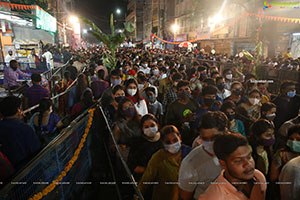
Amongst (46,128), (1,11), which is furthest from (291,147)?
(1,11)

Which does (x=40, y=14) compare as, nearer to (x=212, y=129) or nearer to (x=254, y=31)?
(x=212, y=129)

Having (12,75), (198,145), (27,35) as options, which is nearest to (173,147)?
(198,145)

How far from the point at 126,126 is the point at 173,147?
1187 millimetres

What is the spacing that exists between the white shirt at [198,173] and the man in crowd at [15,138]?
6.80 feet

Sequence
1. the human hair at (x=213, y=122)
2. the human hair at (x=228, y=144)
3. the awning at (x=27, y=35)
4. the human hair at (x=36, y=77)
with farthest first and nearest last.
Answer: the awning at (x=27, y=35) < the human hair at (x=36, y=77) < the human hair at (x=213, y=122) < the human hair at (x=228, y=144)

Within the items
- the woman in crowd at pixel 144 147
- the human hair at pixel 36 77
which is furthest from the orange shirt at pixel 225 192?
the human hair at pixel 36 77

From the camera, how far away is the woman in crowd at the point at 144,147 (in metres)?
2.93

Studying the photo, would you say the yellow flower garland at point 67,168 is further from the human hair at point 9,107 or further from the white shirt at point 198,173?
the white shirt at point 198,173

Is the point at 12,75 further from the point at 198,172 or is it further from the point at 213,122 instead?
the point at 198,172

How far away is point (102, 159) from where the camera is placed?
4258 millimetres

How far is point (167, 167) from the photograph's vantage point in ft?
8.34

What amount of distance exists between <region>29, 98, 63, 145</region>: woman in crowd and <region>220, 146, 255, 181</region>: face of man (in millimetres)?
2907

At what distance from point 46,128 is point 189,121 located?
249 centimetres

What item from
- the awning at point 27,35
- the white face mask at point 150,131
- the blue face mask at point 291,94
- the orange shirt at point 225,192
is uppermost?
the awning at point 27,35
